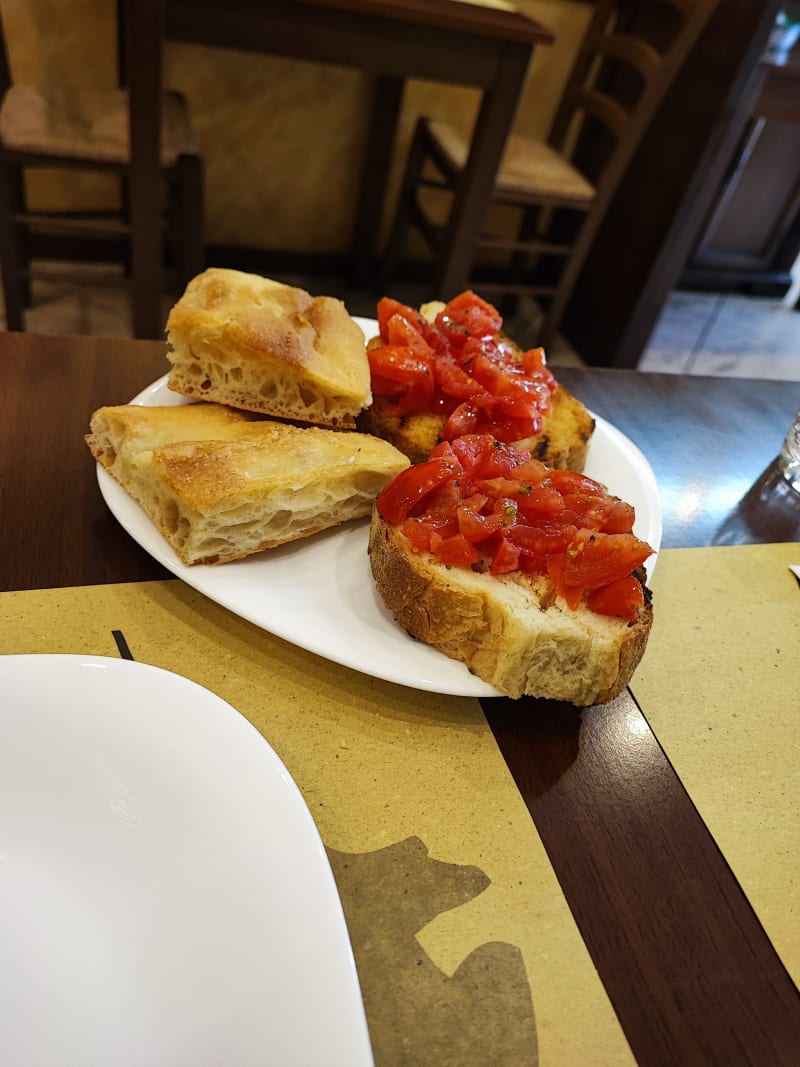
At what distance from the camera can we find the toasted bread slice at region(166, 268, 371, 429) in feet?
3.73

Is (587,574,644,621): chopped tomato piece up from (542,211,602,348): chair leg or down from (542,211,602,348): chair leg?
up

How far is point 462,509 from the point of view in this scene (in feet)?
3.20

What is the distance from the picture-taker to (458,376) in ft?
4.11

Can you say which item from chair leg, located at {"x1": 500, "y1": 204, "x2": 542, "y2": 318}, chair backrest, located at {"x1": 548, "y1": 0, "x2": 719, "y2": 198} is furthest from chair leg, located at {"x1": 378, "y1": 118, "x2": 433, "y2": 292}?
chair backrest, located at {"x1": 548, "y1": 0, "x2": 719, "y2": 198}

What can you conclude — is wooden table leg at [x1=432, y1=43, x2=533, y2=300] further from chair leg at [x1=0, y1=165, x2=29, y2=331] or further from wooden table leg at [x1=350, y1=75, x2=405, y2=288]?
chair leg at [x1=0, y1=165, x2=29, y2=331]

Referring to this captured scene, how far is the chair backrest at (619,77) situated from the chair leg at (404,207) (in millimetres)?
601

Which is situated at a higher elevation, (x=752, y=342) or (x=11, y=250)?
(x=11, y=250)

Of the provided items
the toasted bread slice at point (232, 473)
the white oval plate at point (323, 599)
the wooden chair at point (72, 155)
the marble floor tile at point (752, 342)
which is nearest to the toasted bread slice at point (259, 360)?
the toasted bread slice at point (232, 473)

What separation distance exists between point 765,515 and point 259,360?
924 mm

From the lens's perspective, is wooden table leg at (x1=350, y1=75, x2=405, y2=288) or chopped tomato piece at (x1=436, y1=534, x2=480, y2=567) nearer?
chopped tomato piece at (x1=436, y1=534, x2=480, y2=567)

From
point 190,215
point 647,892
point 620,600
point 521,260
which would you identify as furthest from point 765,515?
point 521,260

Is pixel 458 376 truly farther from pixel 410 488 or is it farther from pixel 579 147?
pixel 579 147

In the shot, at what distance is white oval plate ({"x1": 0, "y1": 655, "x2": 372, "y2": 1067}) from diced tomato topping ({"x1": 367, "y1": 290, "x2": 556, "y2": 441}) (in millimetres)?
684

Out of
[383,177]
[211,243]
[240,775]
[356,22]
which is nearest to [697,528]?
[240,775]
